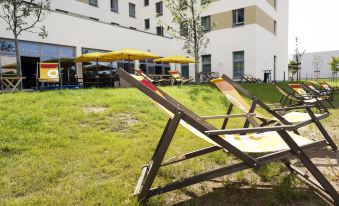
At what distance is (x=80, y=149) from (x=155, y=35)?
2255 centimetres

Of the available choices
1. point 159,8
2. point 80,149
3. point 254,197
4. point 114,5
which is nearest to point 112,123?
point 80,149

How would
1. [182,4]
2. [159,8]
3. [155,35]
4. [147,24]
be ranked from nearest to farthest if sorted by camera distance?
[182,4] < [155,35] < [159,8] < [147,24]

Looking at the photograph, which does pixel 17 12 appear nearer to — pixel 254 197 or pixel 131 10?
pixel 254 197

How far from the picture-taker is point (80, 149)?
4.28 meters

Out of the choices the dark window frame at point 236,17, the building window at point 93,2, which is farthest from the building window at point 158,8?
the dark window frame at point 236,17

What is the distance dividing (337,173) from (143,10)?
3082cm

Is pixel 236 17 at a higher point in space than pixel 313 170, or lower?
higher

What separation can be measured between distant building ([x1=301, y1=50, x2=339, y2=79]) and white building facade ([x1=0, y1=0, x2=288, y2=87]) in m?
32.1

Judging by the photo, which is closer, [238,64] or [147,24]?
[238,64]

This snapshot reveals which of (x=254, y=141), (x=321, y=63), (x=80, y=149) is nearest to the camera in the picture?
(x=254, y=141)

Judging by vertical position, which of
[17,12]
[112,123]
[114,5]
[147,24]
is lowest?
[112,123]

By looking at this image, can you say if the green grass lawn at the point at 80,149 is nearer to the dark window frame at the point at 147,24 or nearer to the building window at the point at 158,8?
the building window at the point at 158,8

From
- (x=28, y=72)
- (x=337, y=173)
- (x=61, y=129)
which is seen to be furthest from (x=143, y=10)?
(x=337, y=173)

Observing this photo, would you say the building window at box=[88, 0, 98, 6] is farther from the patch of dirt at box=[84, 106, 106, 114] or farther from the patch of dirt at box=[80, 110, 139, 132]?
the patch of dirt at box=[80, 110, 139, 132]
